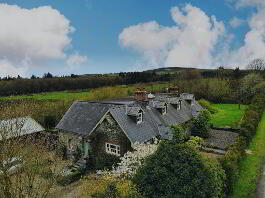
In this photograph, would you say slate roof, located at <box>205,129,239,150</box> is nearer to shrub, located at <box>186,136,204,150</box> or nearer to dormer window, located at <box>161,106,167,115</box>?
shrub, located at <box>186,136,204,150</box>

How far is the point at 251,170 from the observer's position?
29203 millimetres

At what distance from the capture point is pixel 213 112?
68.2m

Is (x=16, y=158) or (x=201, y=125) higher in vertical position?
(x=16, y=158)

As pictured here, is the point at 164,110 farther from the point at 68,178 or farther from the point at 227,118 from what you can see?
the point at 227,118

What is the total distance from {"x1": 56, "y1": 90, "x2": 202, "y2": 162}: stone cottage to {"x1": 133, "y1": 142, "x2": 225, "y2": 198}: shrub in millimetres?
9187

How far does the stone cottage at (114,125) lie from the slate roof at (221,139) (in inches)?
205

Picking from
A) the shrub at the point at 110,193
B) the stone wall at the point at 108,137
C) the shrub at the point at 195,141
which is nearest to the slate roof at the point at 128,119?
the stone wall at the point at 108,137

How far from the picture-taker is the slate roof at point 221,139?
37.6 m

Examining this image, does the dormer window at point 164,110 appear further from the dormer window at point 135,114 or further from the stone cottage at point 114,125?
the dormer window at point 135,114

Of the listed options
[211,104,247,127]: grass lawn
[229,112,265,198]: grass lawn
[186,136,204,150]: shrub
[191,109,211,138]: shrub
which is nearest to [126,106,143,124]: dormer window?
[186,136,204,150]: shrub

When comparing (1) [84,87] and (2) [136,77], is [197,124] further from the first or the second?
(2) [136,77]

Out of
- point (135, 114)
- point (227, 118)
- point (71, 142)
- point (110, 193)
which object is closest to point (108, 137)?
point (135, 114)

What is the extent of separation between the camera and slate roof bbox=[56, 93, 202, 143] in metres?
30.0

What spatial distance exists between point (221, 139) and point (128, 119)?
17.8 metres
